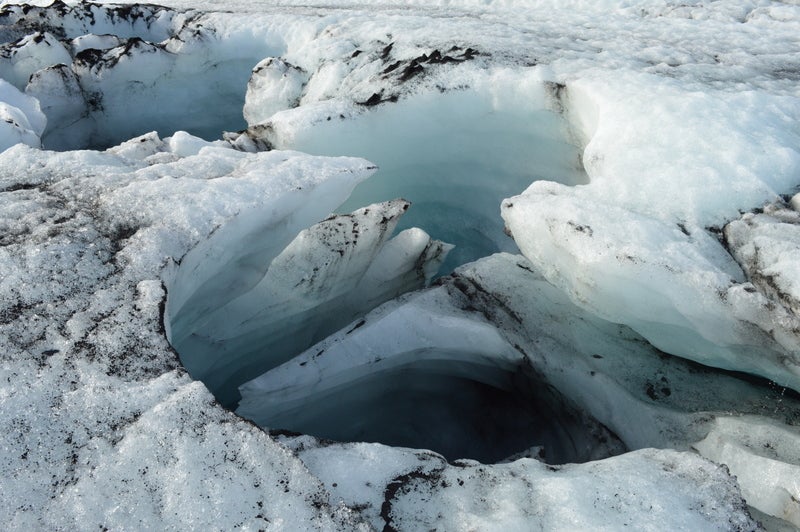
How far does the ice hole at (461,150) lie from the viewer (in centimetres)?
363

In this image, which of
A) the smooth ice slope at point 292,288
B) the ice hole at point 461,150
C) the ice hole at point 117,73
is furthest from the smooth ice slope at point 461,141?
the ice hole at point 117,73

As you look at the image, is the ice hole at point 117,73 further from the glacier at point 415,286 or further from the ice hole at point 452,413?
the ice hole at point 452,413

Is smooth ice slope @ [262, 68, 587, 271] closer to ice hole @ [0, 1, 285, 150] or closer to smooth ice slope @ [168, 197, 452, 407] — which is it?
smooth ice slope @ [168, 197, 452, 407]

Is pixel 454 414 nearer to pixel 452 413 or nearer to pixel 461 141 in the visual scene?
pixel 452 413

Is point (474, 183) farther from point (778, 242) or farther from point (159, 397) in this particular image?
point (159, 397)

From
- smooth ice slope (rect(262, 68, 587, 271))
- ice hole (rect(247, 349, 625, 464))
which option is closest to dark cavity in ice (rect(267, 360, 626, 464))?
ice hole (rect(247, 349, 625, 464))

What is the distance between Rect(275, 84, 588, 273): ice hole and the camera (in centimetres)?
363

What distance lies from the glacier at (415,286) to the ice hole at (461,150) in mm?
18

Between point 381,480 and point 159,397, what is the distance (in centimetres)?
67

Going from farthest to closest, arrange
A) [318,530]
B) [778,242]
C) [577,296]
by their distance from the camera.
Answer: [577,296], [778,242], [318,530]

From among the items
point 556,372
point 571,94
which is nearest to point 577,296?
point 556,372

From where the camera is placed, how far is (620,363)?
2.89 metres

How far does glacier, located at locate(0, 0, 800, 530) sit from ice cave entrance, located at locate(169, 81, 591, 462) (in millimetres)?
17

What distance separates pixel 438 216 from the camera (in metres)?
4.23
